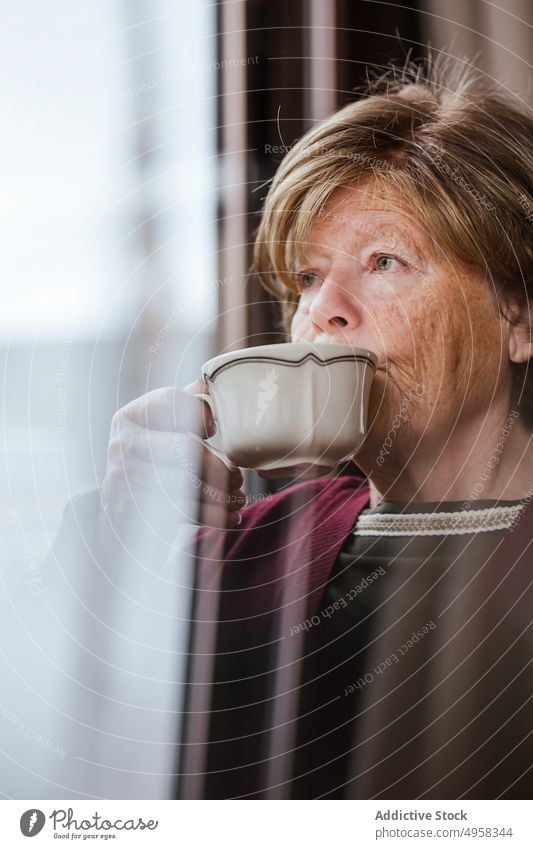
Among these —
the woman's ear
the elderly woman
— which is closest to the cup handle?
Result: the elderly woman

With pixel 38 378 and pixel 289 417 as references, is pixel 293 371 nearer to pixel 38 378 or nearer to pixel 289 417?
pixel 289 417

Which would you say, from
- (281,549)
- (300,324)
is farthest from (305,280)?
(281,549)

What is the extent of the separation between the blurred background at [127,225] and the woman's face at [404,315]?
0.13ft

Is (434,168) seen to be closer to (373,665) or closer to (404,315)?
(404,315)

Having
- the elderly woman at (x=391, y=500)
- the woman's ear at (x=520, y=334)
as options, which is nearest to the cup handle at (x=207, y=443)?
the elderly woman at (x=391, y=500)

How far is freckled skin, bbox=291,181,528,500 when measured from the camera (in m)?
0.42

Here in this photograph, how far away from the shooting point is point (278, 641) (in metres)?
0.43

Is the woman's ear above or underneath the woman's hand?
above

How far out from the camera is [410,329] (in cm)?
42

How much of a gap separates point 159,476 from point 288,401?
87 millimetres

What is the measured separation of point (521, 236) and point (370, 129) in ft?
0.30

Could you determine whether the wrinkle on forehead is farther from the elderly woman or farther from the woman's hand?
the woman's hand

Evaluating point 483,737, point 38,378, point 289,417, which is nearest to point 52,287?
point 38,378

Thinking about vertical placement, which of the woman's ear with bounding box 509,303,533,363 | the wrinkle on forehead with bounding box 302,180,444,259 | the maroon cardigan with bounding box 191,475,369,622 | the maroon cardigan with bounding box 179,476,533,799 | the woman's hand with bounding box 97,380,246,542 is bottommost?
the maroon cardigan with bounding box 179,476,533,799
